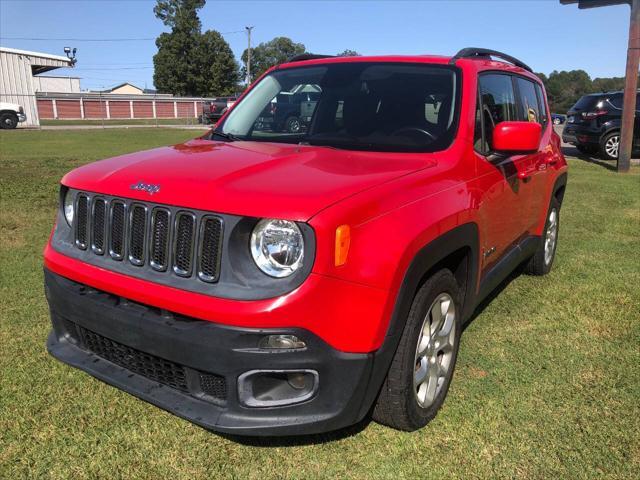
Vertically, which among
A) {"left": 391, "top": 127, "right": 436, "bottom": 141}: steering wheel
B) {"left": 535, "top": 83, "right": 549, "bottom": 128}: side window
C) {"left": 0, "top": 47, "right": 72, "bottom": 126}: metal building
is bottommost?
{"left": 391, "top": 127, "right": 436, "bottom": 141}: steering wheel

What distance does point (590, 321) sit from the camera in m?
4.23

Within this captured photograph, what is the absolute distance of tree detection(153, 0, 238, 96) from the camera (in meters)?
68.6

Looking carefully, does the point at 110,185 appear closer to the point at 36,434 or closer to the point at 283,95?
the point at 36,434

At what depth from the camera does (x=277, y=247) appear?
7.09 feet

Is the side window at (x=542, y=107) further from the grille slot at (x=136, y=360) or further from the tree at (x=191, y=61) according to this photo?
the tree at (x=191, y=61)

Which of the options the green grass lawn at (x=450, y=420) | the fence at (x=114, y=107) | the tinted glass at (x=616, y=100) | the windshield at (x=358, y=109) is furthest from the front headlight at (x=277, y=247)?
the fence at (x=114, y=107)

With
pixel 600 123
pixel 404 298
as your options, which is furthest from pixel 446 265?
pixel 600 123

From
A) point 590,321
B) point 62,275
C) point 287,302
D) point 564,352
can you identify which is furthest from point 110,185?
point 590,321

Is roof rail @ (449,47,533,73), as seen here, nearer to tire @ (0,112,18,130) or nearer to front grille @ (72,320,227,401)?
front grille @ (72,320,227,401)

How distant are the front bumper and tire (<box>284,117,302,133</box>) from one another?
1.57 metres

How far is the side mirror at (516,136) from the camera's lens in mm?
3080

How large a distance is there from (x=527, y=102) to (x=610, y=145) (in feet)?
40.0

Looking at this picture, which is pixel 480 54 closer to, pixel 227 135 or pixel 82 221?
pixel 227 135

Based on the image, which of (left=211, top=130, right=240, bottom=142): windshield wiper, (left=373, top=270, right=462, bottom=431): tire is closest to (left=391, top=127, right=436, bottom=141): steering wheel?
(left=373, top=270, right=462, bottom=431): tire
